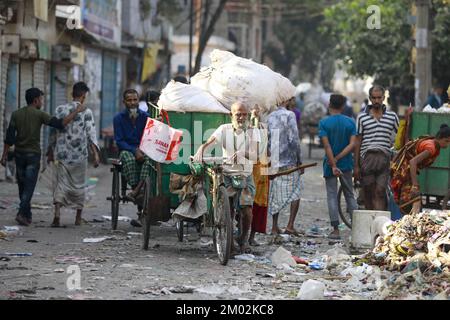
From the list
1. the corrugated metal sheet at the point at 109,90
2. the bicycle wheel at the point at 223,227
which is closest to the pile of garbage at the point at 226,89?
the bicycle wheel at the point at 223,227

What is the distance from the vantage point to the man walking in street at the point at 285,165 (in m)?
14.6

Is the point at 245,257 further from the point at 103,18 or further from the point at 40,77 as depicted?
the point at 103,18

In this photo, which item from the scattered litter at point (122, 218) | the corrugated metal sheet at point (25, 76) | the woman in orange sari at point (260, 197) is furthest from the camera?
the corrugated metal sheet at point (25, 76)

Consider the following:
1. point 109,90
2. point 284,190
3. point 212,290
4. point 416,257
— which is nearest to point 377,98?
point 284,190

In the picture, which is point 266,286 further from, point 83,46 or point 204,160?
point 83,46

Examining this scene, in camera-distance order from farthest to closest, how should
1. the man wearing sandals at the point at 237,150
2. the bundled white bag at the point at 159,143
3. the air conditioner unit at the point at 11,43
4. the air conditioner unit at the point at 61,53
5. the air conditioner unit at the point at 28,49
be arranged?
the air conditioner unit at the point at 61,53 < the air conditioner unit at the point at 28,49 < the air conditioner unit at the point at 11,43 < the bundled white bag at the point at 159,143 < the man wearing sandals at the point at 237,150

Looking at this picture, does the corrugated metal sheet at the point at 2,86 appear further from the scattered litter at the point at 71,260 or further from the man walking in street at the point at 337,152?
the scattered litter at the point at 71,260

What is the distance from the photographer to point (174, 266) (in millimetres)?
11375

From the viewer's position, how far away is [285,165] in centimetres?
1466

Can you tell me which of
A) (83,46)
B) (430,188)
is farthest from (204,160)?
(83,46)

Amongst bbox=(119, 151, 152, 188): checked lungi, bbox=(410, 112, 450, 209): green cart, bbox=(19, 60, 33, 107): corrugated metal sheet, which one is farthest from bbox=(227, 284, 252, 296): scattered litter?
bbox=(19, 60, 33, 107): corrugated metal sheet

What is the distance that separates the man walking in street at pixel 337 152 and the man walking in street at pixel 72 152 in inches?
115
